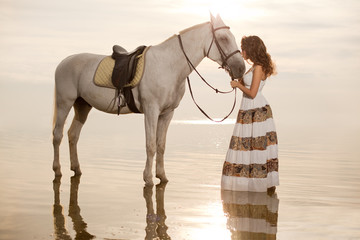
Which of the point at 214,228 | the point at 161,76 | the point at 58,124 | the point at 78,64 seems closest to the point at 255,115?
the point at 161,76

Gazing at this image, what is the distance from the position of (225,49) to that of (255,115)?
39.4 inches

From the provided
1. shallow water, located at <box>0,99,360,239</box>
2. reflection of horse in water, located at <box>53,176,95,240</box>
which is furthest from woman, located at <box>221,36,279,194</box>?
reflection of horse in water, located at <box>53,176,95,240</box>

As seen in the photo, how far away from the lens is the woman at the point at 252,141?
7766mm

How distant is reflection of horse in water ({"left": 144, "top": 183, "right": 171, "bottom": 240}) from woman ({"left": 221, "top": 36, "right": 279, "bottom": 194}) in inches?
41.8

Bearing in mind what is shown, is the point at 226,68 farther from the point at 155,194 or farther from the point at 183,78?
the point at 155,194

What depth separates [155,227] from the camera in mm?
5629

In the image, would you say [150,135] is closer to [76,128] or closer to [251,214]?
[76,128]

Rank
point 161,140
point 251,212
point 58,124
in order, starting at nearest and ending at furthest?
point 251,212, point 161,140, point 58,124

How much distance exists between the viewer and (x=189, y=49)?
26.4ft

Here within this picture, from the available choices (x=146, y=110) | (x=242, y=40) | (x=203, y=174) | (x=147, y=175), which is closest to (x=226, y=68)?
(x=242, y=40)

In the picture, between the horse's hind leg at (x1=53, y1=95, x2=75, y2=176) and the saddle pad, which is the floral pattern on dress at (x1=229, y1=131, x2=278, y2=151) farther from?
the horse's hind leg at (x1=53, y1=95, x2=75, y2=176)

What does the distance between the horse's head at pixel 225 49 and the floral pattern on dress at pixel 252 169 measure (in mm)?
1235

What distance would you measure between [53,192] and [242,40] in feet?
10.8

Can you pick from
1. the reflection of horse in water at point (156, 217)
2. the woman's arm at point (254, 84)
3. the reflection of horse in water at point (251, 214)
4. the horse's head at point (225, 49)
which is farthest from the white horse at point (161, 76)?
the reflection of horse in water at point (251, 214)
